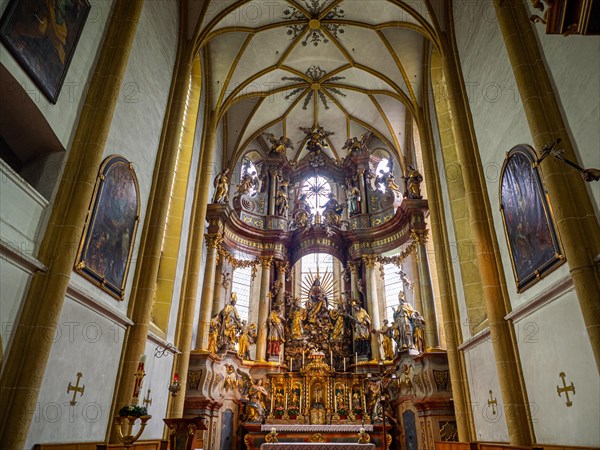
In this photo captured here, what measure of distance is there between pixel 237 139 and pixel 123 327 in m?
13.0

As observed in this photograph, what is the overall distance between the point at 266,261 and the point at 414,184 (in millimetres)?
7246

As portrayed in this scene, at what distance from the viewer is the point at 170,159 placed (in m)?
11.1

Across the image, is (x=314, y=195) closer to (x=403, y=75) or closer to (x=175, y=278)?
(x=403, y=75)

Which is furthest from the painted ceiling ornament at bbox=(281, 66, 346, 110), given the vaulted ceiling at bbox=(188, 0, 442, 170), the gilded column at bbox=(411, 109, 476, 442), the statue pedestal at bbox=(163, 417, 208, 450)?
the statue pedestal at bbox=(163, 417, 208, 450)

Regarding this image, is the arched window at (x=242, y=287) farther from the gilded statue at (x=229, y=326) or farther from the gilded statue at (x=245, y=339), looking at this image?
the gilded statue at (x=229, y=326)

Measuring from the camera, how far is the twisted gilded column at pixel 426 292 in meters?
14.4

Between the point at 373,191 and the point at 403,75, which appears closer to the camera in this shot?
the point at 403,75

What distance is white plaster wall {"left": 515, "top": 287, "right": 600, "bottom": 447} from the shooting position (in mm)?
5949

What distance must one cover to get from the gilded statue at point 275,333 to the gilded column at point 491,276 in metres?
10.6

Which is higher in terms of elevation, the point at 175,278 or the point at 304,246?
the point at 304,246

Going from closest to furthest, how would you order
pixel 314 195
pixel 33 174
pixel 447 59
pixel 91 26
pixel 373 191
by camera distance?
1. pixel 33 174
2. pixel 91 26
3. pixel 447 59
4. pixel 373 191
5. pixel 314 195

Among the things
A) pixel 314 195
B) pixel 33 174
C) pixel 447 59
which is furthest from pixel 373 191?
pixel 33 174

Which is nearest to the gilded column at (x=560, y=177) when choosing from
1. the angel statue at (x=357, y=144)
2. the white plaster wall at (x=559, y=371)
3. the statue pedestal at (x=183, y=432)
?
the white plaster wall at (x=559, y=371)

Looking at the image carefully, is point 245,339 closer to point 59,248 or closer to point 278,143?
point 278,143
